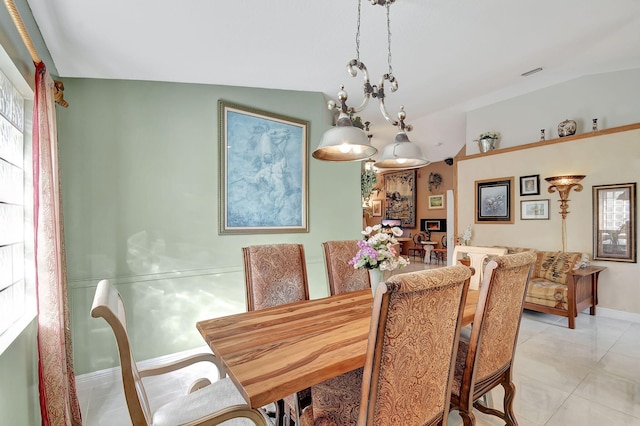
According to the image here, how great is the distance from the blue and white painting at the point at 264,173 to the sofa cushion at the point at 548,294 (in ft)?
10.2

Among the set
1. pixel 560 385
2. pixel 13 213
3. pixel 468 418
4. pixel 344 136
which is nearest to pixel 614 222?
pixel 560 385

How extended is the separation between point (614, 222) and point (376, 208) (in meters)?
7.22

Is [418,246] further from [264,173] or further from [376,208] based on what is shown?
[264,173]

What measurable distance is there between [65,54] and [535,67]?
4.84 meters

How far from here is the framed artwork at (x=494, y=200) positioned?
4953 millimetres

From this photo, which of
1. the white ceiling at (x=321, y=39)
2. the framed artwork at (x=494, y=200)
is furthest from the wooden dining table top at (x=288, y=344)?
the framed artwork at (x=494, y=200)

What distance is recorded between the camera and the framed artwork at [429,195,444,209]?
28.7 ft

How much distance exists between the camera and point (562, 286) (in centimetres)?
369

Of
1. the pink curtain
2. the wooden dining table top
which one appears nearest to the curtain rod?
the pink curtain

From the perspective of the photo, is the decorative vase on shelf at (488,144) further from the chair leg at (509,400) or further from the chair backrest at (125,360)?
the chair backrest at (125,360)

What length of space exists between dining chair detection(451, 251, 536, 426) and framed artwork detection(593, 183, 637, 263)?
354cm

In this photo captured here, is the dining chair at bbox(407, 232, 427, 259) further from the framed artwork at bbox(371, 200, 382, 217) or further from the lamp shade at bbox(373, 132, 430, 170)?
the lamp shade at bbox(373, 132, 430, 170)

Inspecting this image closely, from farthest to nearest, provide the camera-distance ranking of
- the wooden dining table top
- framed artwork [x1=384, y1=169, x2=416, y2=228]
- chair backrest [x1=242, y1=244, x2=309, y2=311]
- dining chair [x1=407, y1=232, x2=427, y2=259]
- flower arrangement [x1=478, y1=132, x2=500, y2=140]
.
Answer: framed artwork [x1=384, y1=169, x2=416, y2=228] < dining chair [x1=407, y1=232, x2=427, y2=259] < flower arrangement [x1=478, y1=132, x2=500, y2=140] < chair backrest [x1=242, y1=244, x2=309, y2=311] < the wooden dining table top

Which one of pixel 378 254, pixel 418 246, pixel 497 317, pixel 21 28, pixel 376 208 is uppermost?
pixel 21 28
